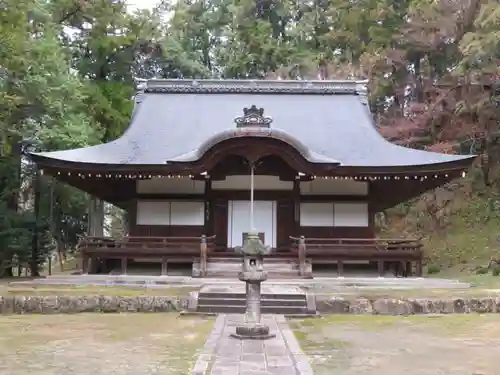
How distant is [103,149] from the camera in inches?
662

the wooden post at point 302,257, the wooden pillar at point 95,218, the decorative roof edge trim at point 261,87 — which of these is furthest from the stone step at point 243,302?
the wooden pillar at point 95,218

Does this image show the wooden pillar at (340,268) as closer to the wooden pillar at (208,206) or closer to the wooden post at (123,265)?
the wooden pillar at (208,206)

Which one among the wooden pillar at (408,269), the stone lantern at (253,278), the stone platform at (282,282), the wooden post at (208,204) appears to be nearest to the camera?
the stone lantern at (253,278)

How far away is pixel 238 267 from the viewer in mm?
14875

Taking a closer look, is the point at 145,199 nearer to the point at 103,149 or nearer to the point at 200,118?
the point at 103,149

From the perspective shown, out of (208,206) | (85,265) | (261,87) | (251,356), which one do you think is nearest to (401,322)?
(251,356)

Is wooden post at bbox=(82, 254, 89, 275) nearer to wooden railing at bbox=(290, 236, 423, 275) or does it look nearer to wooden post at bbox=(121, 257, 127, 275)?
wooden post at bbox=(121, 257, 127, 275)

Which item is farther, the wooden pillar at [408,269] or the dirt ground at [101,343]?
the wooden pillar at [408,269]

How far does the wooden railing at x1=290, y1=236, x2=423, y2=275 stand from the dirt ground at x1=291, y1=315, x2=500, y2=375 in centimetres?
496

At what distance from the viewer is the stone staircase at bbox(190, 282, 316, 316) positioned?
990cm

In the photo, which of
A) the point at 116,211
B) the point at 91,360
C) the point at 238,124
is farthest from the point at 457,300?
the point at 116,211

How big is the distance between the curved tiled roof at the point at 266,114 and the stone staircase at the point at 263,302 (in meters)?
5.44

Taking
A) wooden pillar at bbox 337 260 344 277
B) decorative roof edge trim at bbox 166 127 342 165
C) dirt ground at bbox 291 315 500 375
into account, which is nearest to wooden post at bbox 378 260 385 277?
wooden pillar at bbox 337 260 344 277

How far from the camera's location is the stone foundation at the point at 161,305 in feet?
32.7
